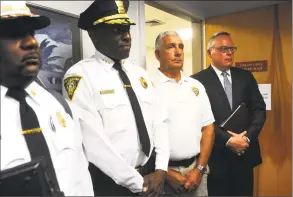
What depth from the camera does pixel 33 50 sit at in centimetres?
92

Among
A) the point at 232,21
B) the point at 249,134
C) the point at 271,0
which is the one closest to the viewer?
the point at 249,134

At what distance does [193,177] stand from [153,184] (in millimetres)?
435

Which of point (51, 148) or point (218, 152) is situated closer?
point (51, 148)

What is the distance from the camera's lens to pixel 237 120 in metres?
1.98

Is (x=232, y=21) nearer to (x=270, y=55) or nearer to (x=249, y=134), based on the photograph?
(x=270, y=55)

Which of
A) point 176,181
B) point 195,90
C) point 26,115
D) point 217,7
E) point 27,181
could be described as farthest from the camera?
point 217,7

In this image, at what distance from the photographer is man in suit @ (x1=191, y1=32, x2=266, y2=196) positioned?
2.02 meters

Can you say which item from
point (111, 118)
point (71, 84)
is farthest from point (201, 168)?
point (71, 84)

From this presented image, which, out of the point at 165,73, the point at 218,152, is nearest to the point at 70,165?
the point at 165,73

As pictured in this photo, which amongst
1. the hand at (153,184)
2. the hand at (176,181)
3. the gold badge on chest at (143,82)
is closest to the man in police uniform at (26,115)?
the hand at (153,184)

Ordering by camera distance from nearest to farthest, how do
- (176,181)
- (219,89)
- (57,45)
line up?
1. (57,45)
2. (176,181)
3. (219,89)

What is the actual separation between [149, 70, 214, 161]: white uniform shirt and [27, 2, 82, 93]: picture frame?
0.49 meters

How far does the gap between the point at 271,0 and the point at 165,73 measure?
126cm

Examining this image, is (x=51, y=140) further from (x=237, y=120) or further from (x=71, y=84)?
(x=237, y=120)
